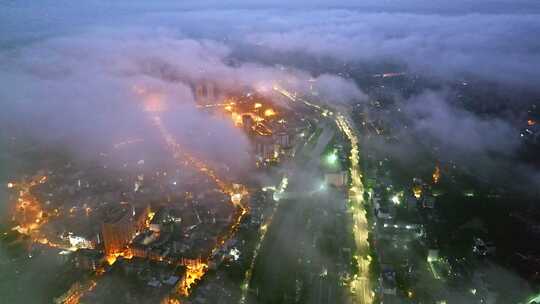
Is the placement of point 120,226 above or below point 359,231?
above

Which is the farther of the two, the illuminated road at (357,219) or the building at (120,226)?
the building at (120,226)

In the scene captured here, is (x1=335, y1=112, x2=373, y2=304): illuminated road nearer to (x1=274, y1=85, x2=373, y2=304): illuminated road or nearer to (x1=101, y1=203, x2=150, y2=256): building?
(x1=274, y1=85, x2=373, y2=304): illuminated road

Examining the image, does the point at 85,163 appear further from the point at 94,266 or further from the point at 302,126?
the point at 302,126

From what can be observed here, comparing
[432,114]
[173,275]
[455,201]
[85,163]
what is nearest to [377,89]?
[432,114]

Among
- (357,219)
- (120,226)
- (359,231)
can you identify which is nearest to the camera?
→ (120,226)

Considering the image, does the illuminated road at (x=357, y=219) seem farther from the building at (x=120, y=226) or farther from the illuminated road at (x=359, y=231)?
the building at (x=120, y=226)

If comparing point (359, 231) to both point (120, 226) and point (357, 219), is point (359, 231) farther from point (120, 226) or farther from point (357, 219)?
point (120, 226)

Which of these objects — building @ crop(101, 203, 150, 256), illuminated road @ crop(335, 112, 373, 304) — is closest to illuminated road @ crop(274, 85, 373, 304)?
illuminated road @ crop(335, 112, 373, 304)

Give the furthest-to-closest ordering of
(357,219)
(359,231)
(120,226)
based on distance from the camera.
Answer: (357,219), (359,231), (120,226)

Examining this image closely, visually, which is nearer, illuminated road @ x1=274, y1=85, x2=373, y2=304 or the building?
illuminated road @ x1=274, y1=85, x2=373, y2=304

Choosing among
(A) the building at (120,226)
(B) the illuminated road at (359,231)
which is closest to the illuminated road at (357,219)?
(B) the illuminated road at (359,231)

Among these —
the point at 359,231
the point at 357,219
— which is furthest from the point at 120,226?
the point at 357,219
